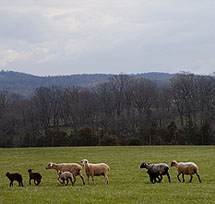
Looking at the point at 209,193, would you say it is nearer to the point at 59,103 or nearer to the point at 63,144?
the point at 63,144

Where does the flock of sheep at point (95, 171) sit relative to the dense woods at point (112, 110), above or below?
below

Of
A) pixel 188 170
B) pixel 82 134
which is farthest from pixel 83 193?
pixel 82 134

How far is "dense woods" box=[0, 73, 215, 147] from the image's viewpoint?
7920 centimetres

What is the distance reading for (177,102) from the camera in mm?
104688

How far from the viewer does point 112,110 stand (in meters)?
103

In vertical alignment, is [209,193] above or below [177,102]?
below

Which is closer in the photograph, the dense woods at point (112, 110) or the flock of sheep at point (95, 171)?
the flock of sheep at point (95, 171)

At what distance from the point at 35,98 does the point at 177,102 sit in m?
45.7

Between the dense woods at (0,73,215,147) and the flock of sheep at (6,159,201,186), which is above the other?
the dense woods at (0,73,215,147)

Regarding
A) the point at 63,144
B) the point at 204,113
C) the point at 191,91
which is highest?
the point at 191,91

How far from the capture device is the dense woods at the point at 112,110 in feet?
260

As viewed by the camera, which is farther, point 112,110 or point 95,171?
point 112,110

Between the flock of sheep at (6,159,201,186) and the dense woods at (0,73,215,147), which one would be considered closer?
the flock of sheep at (6,159,201,186)

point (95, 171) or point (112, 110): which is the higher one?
point (112, 110)
